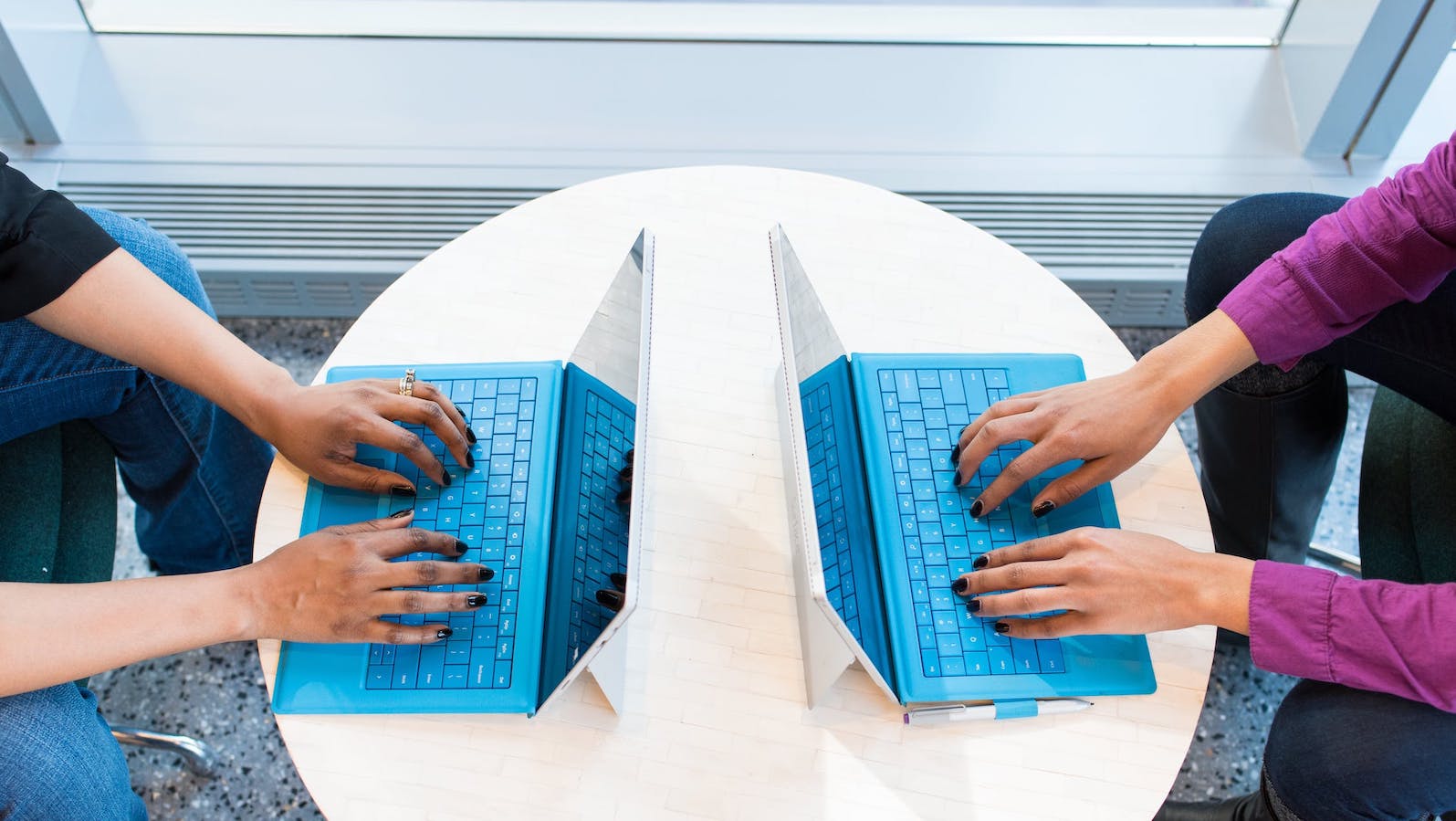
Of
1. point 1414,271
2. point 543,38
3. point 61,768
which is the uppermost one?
point 1414,271

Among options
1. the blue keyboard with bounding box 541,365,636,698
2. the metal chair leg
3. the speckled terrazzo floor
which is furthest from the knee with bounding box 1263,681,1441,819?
the metal chair leg

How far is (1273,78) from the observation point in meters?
2.04

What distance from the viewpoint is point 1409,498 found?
1285mm

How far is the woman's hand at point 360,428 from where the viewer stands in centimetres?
112

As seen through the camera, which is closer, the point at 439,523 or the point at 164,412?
the point at 439,523

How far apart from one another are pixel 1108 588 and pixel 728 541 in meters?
0.37

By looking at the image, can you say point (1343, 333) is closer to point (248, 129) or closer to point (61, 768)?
point (61, 768)

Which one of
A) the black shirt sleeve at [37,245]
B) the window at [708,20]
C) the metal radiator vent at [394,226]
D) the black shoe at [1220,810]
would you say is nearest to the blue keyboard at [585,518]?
the black shirt sleeve at [37,245]

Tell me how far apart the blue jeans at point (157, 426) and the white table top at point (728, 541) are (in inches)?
10.4

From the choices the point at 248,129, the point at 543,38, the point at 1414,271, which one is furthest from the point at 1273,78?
the point at 248,129

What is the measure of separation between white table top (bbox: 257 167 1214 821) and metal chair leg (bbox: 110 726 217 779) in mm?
682

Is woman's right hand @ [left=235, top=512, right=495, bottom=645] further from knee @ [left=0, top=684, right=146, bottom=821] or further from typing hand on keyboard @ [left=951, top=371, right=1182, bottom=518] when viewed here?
typing hand on keyboard @ [left=951, top=371, right=1182, bottom=518]

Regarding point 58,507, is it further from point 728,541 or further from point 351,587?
point 728,541

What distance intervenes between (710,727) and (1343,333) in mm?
772
